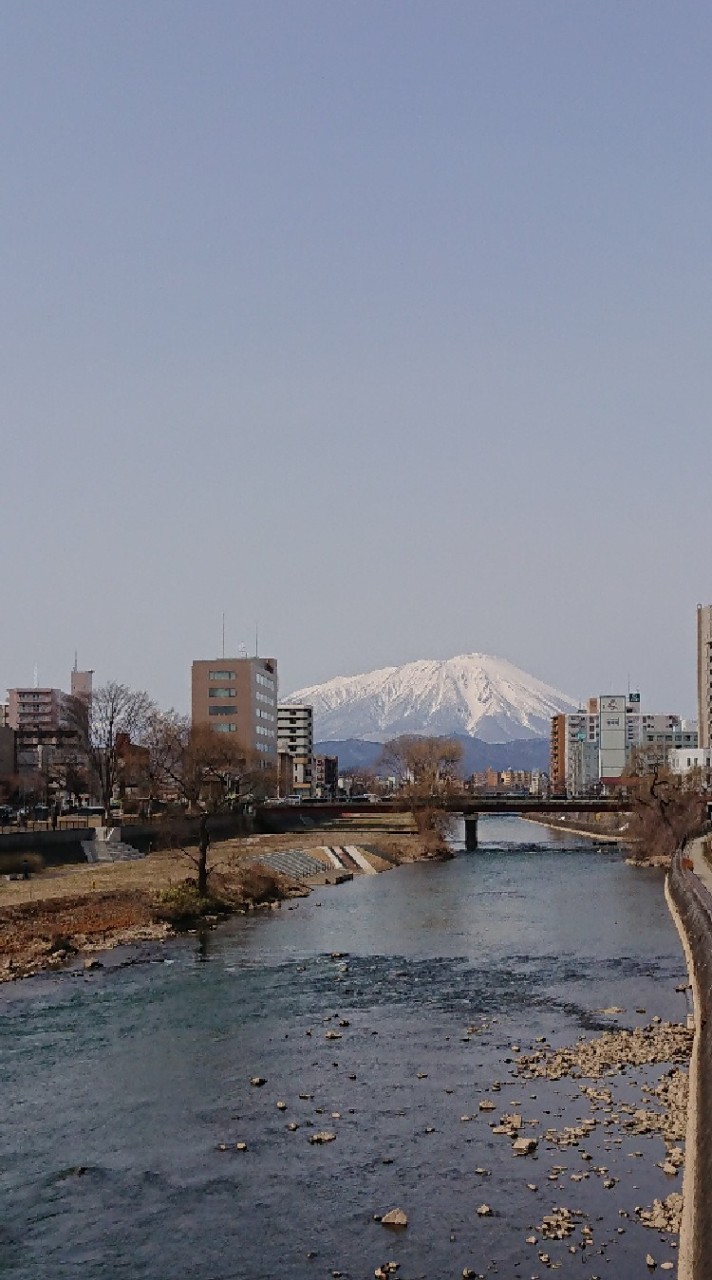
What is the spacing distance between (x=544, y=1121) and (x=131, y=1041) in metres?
15.6

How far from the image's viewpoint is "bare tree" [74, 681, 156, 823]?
6261 inches

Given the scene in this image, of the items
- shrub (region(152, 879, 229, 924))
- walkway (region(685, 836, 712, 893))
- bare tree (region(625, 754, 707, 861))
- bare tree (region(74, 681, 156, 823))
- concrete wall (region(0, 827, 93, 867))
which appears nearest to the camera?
shrub (region(152, 879, 229, 924))

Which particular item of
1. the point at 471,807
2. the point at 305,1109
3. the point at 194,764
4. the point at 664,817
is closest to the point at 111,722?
the point at 194,764

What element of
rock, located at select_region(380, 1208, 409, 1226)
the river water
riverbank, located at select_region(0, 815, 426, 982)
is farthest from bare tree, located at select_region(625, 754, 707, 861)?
rock, located at select_region(380, 1208, 409, 1226)

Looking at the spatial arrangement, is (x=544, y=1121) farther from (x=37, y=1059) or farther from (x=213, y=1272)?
(x=37, y=1059)

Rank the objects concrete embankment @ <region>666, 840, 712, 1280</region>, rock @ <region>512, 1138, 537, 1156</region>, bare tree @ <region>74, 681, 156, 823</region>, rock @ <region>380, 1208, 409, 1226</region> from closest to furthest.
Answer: concrete embankment @ <region>666, 840, 712, 1280</region> < rock @ <region>380, 1208, 409, 1226</region> < rock @ <region>512, 1138, 537, 1156</region> < bare tree @ <region>74, 681, 156, 823</region>

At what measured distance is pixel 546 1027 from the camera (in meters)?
44.7

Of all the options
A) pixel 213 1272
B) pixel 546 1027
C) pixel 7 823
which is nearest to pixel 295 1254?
pixel 213 1272

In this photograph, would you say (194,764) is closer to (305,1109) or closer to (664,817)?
(664,817)

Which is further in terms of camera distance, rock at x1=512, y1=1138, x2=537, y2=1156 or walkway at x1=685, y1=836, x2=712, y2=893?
walkway at x1=685, y1=836, x2=712, y2=893

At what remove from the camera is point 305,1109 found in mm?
34688

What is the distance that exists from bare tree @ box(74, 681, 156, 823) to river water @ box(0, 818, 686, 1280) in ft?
306

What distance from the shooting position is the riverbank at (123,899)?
206ft

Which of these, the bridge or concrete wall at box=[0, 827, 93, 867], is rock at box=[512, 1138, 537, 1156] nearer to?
concrete wall at box=[0, 827, 93, 867]
